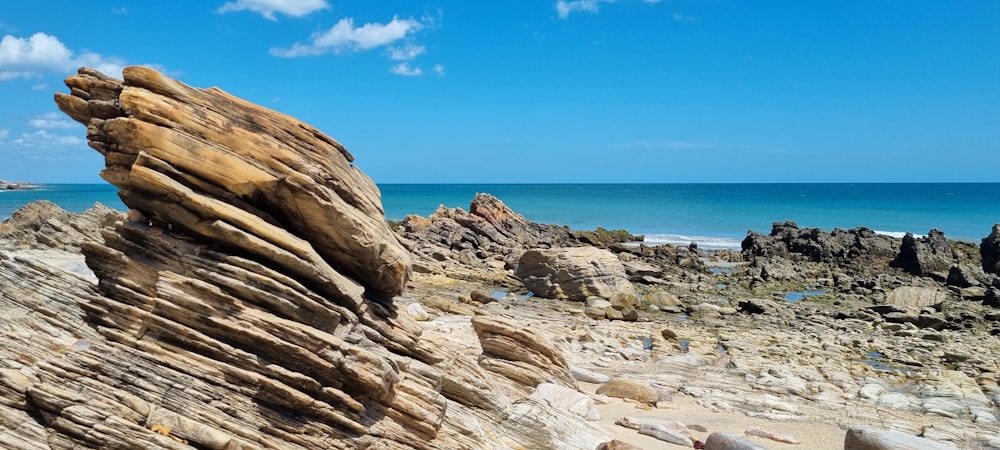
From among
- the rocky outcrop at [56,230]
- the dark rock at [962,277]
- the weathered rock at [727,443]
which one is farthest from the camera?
the dark rock at [962,277]

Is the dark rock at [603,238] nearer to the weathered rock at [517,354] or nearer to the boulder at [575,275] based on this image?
the boulder at [575,275]

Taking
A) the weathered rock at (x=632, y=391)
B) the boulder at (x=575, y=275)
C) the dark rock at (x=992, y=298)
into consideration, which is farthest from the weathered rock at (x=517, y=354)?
the dark rock at (x=992, y=298)

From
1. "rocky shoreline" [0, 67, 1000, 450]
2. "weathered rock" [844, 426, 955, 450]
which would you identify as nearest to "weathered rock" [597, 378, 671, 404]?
"rocky shoreline" [0, 67, 1000, 450]

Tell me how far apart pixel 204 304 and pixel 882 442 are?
11.8 meters

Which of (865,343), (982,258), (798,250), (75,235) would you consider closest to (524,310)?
(865,343)

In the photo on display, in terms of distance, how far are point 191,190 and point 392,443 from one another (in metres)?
4.23

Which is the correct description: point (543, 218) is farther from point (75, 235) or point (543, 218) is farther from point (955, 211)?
point (75, 235)

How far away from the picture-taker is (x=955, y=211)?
115m

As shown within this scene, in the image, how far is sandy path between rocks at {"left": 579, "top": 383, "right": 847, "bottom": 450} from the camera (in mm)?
14284

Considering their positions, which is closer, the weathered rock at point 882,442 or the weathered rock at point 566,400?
the weathered rock at point 882,442

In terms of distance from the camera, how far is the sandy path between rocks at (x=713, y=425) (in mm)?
14284

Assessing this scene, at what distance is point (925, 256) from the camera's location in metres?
47.4

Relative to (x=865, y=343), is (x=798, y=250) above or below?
above

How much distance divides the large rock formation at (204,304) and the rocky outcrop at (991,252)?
5000cm
